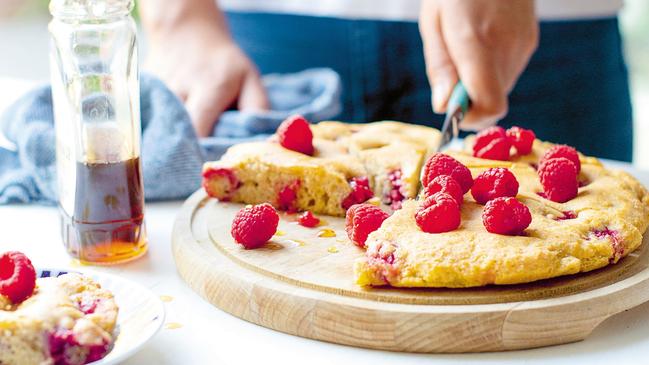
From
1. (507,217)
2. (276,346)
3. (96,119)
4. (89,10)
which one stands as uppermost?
(89,10)

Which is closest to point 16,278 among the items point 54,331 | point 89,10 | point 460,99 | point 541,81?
point 54,331

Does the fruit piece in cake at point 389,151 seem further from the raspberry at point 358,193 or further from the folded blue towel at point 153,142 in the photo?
the folded blue towel at point 153,142

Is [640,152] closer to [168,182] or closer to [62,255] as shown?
[168,182]

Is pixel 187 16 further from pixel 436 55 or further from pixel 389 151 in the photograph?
pixel 389 151

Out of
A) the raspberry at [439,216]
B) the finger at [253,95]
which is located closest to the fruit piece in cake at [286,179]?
the raspberry at [439,216]

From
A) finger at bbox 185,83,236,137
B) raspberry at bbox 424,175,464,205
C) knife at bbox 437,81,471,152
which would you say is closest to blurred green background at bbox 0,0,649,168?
finger at bbox 185,83,236,137

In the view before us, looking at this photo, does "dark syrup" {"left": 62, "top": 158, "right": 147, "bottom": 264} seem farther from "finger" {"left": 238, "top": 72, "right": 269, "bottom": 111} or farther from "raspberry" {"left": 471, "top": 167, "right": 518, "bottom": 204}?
"finger" {"left": 238, "top": 72, "right": 269, "bottom": 111}
